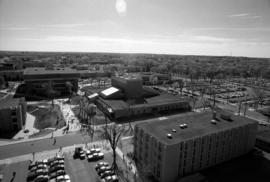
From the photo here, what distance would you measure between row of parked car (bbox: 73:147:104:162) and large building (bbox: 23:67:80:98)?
64.3 m

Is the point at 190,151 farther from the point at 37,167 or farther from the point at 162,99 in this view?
the point at 162,99

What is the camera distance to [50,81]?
336ft

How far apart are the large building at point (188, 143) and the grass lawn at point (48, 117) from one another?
109 ft

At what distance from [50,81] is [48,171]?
246 feet

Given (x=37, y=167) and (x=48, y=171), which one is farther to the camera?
(x=37, y=167)

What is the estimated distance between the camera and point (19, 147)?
47250 mm

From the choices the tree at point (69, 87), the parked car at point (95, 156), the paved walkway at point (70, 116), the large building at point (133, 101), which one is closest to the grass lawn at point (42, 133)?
the paved walkway at point (70, 116)

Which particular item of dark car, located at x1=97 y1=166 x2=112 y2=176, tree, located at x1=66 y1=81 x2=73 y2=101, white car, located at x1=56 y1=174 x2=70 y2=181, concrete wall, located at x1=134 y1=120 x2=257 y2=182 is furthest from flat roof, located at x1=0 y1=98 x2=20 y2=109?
concrete wall, located at x1=134 y1=120 x2=257 y2=182

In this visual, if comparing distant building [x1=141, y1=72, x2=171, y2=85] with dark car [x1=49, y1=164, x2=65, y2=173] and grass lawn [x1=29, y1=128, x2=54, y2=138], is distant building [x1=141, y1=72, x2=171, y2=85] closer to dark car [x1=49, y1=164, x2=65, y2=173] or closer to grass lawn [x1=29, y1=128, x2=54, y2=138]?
grass lawn [x1=29, y1=128, x2=54, y2=138]

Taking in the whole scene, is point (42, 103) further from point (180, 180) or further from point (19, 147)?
point (180, 180)

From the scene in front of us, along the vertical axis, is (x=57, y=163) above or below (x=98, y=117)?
below

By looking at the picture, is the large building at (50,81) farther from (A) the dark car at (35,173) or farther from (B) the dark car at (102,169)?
(B) the dark car at (102,169)

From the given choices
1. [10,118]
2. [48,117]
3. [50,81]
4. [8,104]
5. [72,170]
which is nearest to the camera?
[72,170]

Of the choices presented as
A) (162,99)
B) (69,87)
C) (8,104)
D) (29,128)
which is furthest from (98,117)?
(69,87)
